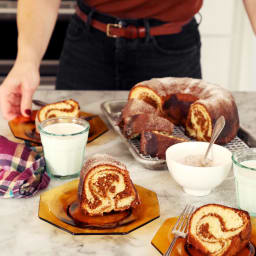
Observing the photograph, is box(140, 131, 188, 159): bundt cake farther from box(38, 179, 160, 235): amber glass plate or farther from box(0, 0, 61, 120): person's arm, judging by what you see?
box(0, 0, 61, 120): person's arm

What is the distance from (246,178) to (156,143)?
281 mm

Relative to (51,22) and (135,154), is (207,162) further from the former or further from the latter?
(51,22)

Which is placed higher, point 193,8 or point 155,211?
point 193,8

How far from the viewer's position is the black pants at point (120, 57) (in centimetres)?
186

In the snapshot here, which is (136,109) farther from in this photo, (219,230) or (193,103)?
(219,230)

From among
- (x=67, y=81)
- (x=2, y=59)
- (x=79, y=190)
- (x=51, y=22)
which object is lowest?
(x=2, y=59)

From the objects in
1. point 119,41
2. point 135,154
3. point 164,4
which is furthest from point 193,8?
point 135,154

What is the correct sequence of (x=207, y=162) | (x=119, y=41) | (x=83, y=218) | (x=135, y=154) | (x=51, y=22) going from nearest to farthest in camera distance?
(x=83, y=218), (x=207, y=162), (x=135, y=154), (x=51, y=22), (x=119, y=41)

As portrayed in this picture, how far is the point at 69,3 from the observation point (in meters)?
2.79

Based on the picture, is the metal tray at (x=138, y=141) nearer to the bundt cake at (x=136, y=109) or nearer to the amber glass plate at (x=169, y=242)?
the bundt cake at (x=136, y=109)

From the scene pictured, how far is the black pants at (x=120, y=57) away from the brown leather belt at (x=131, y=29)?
0.05ft

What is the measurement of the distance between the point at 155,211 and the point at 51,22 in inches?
35.1

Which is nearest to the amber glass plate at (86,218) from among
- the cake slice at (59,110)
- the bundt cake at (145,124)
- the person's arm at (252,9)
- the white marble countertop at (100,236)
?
the white marble countertop at (100,236)

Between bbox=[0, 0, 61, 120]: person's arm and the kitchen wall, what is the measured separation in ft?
4.62
